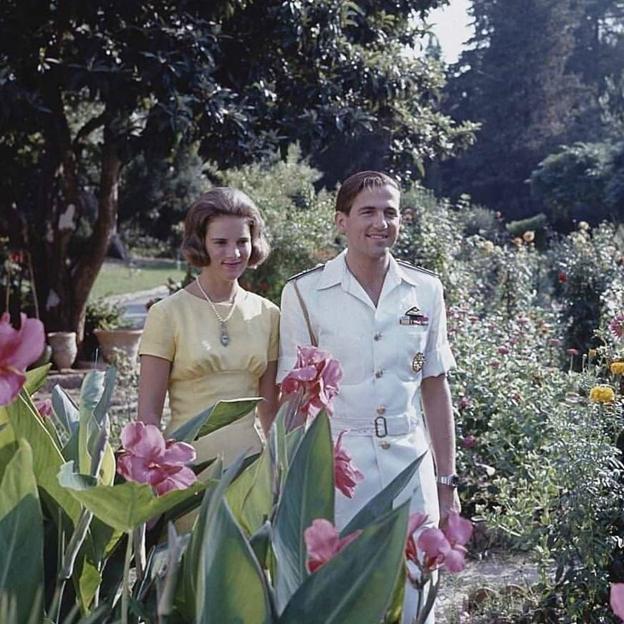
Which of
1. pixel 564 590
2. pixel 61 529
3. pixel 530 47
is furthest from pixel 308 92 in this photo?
pixel 530 47

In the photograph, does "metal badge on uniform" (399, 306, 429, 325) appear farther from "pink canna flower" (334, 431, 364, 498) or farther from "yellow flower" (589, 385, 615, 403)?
"pink canna flower" (334, 431, 364, 498)

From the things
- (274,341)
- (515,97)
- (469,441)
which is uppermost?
(515,97)

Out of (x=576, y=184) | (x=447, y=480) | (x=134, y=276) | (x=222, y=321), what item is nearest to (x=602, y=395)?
(x=447, y=480)

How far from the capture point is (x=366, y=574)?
0.90 metres

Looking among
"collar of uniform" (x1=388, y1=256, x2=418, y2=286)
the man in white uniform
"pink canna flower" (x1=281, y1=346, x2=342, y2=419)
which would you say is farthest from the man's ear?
"pink canna flower" (x1=281, y1=346, x2=342, y2=419)

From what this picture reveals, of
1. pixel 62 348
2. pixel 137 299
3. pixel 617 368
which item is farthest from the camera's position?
pixel 137 299

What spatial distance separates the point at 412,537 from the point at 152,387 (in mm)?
1314

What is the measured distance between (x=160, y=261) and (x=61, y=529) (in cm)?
3288

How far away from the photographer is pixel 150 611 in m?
1.17

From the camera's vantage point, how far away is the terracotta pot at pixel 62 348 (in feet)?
30.4

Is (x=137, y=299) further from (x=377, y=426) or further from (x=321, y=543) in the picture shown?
(x=321, y=543)

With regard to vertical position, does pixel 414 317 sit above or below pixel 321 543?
above

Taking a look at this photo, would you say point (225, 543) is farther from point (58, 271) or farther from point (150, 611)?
point (58, 271)

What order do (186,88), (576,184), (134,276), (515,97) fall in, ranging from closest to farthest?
(186,88)
(134,276)
(576,184)
(515,97)
